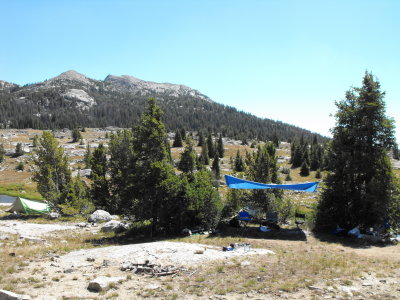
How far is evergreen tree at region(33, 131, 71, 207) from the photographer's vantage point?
3409 centimetres

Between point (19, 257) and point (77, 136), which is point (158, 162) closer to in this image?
point (19, 257)

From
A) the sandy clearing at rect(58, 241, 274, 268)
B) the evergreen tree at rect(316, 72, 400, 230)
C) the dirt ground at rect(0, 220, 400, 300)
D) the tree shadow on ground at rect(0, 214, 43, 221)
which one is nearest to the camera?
the dirt ground at rect(0, 220, 400, 300)

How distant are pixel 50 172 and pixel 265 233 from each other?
2661cm

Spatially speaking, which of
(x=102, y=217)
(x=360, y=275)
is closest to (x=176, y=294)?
(x=360, y=275)

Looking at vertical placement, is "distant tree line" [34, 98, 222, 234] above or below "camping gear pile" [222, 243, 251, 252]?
above

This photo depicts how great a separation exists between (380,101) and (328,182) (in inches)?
264

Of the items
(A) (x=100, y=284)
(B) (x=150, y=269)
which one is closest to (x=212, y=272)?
(B) (x=150, y=269)

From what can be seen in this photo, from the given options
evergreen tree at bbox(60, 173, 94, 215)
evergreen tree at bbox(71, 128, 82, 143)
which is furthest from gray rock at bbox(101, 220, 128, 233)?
evergreen tree at bbox(71, 128, 82, 143)

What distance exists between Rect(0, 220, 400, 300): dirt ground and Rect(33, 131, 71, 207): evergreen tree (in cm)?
1789

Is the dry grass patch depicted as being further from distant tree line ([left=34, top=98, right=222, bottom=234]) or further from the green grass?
the green grass

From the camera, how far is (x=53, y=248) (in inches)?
645

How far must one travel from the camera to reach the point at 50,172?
34562 mm

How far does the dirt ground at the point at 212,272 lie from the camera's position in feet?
30.9

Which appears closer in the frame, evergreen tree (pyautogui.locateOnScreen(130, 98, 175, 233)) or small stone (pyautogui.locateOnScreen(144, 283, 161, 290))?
small stone (pyautogui.locateOnScreen(144, 283, 161, 290))
